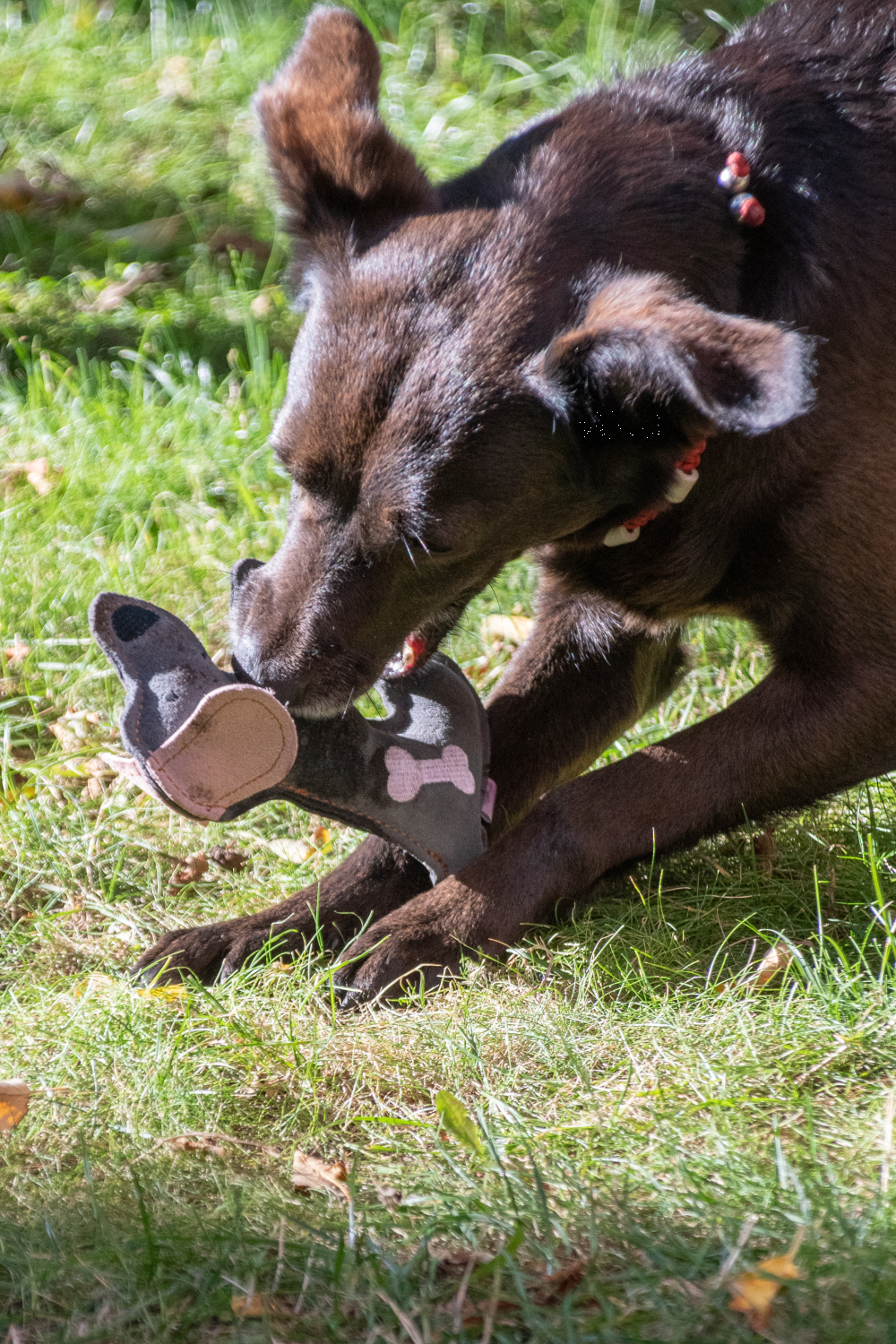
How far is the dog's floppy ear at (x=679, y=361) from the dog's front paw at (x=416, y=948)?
93cm

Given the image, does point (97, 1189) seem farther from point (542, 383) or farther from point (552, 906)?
point (542, 383)

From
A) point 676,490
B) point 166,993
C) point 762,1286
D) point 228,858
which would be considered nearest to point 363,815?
point 166,993

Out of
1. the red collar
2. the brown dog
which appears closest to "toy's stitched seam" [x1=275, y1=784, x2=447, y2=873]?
the brown dog

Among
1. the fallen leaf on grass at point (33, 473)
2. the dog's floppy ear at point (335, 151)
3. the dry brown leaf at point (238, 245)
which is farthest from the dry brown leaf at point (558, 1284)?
the dry brown leaf at point (238, 245)

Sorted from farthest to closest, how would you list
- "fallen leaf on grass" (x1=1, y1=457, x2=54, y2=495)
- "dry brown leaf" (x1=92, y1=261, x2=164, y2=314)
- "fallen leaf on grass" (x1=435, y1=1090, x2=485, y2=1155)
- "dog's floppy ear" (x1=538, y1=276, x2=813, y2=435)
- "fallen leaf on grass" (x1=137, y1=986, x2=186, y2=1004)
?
1. "dry brown leaf" (x1=92, y1=261, x2=164, y2=314)
2. "fallen leaf on grass" (x1=1, y1=457, x2=54, y2=495)
3. "fallen leaf on grass" (x1=137, y1=986, x2=186, y2=1004)
4. "fallen leaf on grass" (x1=435, y1=1090, x2=485, y2=1155)
5. "dog's floppy ear" (x1=538, y1=276, x2=813, y2=435)

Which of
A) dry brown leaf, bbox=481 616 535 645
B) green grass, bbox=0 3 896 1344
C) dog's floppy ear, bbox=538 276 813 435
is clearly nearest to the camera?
green grass, bbox=0 3 896 1344

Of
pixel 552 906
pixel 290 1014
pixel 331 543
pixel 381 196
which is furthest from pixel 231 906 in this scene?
pixel 381 196

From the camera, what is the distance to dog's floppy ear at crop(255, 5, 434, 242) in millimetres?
2512

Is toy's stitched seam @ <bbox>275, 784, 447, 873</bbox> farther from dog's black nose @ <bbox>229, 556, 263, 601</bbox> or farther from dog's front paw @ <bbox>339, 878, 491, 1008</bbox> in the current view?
dog's black nose @ <bbox>229, 556, 263, 601</bbox>

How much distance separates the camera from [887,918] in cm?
244

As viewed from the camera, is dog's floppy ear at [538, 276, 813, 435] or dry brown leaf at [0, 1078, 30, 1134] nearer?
dog's floppy ear at [538, 276, 813, 435]

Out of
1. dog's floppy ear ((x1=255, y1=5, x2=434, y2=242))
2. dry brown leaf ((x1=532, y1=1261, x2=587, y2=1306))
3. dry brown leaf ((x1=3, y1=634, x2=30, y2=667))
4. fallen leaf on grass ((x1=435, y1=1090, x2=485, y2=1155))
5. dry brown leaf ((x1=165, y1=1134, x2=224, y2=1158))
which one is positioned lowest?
dry brown leaf ((x1=3, y1=634, x2=30, y2=667))

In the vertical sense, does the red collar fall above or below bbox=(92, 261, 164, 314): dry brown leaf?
above

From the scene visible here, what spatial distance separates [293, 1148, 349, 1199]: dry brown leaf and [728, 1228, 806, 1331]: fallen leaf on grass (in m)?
0.58
